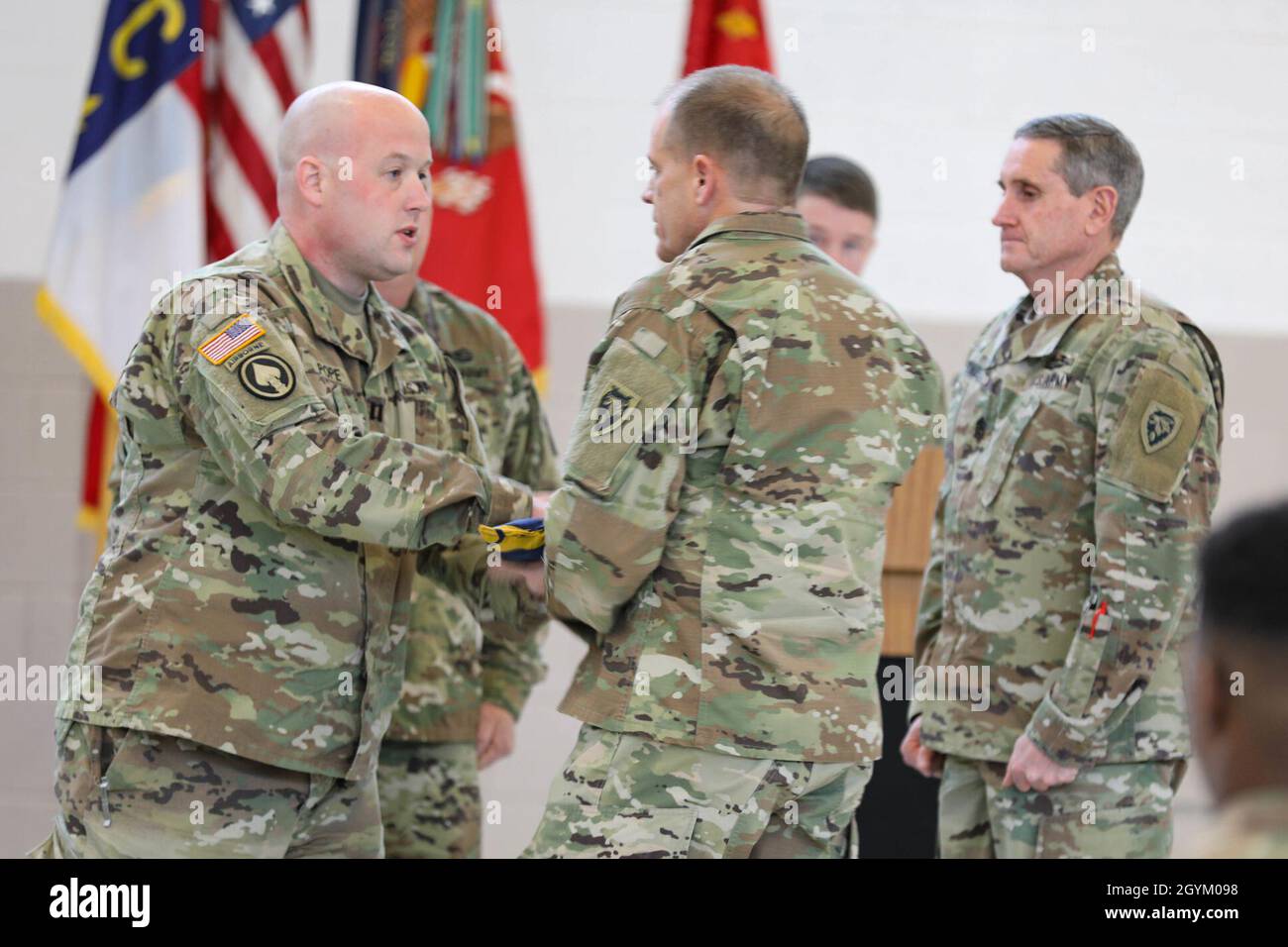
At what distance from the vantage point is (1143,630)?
91.7 inches

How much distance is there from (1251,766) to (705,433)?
3.49ft

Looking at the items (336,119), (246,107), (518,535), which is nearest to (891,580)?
(518,535)

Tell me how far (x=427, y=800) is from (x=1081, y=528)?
1.27 meters

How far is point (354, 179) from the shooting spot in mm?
2199

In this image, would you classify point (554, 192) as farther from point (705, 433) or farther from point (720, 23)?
point (705, 433)

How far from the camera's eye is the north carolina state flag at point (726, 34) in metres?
4.23

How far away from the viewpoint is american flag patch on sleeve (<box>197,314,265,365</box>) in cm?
202

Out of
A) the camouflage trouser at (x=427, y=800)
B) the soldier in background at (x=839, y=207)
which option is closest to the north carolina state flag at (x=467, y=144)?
the soldier in background at (x=839, y=207)

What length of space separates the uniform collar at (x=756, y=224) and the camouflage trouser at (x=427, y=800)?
3.92 feet

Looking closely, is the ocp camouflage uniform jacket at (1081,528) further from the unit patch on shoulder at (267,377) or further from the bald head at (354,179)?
the unit patch on shoulder at (267,377)

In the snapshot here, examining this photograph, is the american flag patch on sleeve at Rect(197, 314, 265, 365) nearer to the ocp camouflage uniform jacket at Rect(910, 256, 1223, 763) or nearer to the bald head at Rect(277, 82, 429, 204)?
the bald head at Rect(277, 82, 429, 204)

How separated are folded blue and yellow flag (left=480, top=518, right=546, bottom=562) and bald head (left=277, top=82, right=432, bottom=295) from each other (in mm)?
446

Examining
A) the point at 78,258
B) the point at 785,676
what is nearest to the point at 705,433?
the point at 785,676

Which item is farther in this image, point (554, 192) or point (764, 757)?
point (554, 192)
